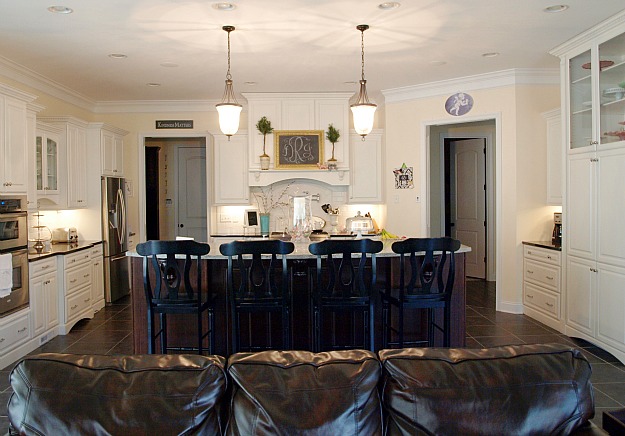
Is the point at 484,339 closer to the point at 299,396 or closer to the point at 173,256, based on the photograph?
the point at 173,256

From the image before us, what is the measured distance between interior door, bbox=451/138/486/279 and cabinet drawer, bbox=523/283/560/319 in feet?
8.15

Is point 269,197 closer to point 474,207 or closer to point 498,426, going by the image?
point 474,207

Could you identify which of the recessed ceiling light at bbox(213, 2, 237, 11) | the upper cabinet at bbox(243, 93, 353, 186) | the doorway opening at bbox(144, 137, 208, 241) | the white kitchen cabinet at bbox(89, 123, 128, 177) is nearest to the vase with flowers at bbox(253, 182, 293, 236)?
the upper cabinet at bbox(243, 93, 353, 186)

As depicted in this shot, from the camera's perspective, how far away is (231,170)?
25.6ft

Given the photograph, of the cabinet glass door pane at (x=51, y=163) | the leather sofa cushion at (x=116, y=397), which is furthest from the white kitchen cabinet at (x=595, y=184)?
the cabinet glass door pane at (x=51, y=163)

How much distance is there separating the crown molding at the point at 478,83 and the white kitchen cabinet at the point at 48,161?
411cm

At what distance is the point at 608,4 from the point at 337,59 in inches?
101

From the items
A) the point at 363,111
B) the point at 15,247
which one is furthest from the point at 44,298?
the point at 363,111

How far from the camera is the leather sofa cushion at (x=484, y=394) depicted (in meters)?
1.67

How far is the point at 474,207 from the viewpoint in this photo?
8.80 metres

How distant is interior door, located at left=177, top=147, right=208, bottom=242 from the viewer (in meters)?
9.13

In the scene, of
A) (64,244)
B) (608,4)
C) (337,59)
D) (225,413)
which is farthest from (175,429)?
(64,244)

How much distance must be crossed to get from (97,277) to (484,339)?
4477 millimetres

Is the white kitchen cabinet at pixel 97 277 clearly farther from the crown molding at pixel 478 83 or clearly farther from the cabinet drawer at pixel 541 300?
the cabinet drawer at pixel 541 300
